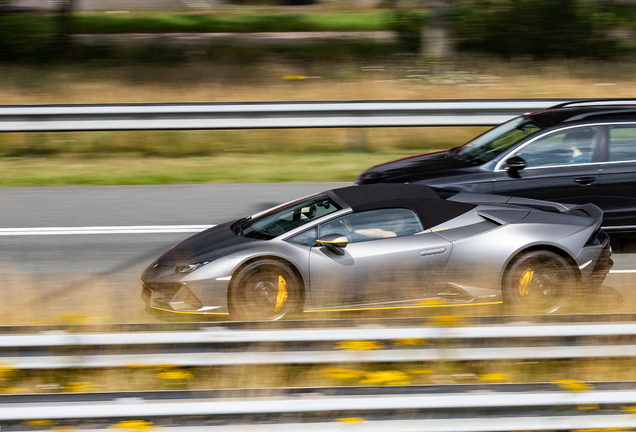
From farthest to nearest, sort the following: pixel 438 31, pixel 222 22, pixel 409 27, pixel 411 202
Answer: pixel 222 22, pixel 409 27, pixel 438 31, pixel 411 202

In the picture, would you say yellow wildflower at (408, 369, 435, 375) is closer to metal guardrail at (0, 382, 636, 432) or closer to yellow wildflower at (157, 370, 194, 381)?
metal guardrail at (0, 382, 636, 432)

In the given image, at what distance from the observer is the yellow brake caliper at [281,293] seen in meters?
5.59

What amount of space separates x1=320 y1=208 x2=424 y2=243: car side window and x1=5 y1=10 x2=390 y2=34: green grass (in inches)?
761

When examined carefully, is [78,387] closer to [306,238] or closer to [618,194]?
[306,238]

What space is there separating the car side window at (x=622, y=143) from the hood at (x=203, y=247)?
13.8 feet

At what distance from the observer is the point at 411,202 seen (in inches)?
234

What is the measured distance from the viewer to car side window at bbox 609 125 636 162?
7.65 m

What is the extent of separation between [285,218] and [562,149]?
133 inches

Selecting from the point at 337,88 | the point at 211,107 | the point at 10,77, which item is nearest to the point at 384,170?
the point at 211,107

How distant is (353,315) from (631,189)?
3.81 meters

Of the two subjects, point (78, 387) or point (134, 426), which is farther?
point (78, 387)

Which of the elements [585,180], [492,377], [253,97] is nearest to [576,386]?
[492,377]

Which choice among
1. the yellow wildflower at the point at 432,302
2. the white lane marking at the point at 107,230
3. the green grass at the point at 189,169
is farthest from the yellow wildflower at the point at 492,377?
the green grass at the point at 189,169

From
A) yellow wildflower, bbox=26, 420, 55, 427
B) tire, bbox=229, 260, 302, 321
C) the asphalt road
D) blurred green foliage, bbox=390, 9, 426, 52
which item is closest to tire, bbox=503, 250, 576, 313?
the asphalt road
